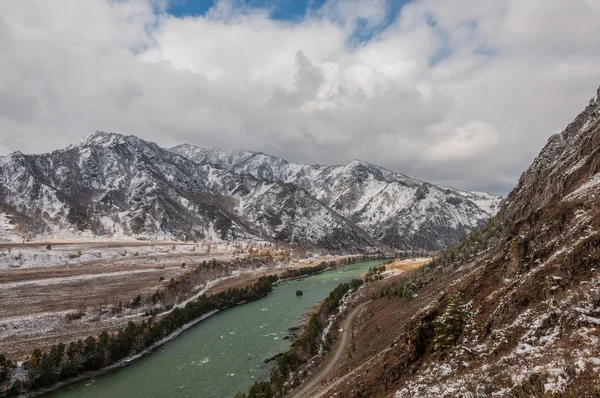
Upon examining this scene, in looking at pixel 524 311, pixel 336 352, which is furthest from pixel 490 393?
pixel 336 352

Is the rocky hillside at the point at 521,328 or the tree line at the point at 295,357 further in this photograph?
the tree line at the point at 295,357

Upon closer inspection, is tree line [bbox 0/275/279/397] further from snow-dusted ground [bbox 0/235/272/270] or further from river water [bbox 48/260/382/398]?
snow-dusted ground [bbox 0/235/272/270]

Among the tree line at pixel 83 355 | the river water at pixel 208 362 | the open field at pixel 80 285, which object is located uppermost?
the open field at pixel 80 285

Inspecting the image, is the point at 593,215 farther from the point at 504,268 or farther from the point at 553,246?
the point at 504,268

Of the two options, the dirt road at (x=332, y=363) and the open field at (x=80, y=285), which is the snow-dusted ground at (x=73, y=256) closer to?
the open field at (x=80, y=285)

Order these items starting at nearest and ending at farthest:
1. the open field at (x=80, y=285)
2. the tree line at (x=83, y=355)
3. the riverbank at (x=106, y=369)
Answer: the tree line at (x=83, y=355)
the riverbank at (x=106, y=369)
the open field at (x=80, y=285)

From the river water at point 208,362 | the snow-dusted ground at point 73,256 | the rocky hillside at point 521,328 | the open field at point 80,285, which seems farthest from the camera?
the snow-dusted ground at point 73,256

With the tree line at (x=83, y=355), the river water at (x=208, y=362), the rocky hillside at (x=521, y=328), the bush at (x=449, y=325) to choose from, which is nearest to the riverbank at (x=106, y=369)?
the tree line at (x=83, y=355)

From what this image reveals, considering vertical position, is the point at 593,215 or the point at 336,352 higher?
the point at 593,215
